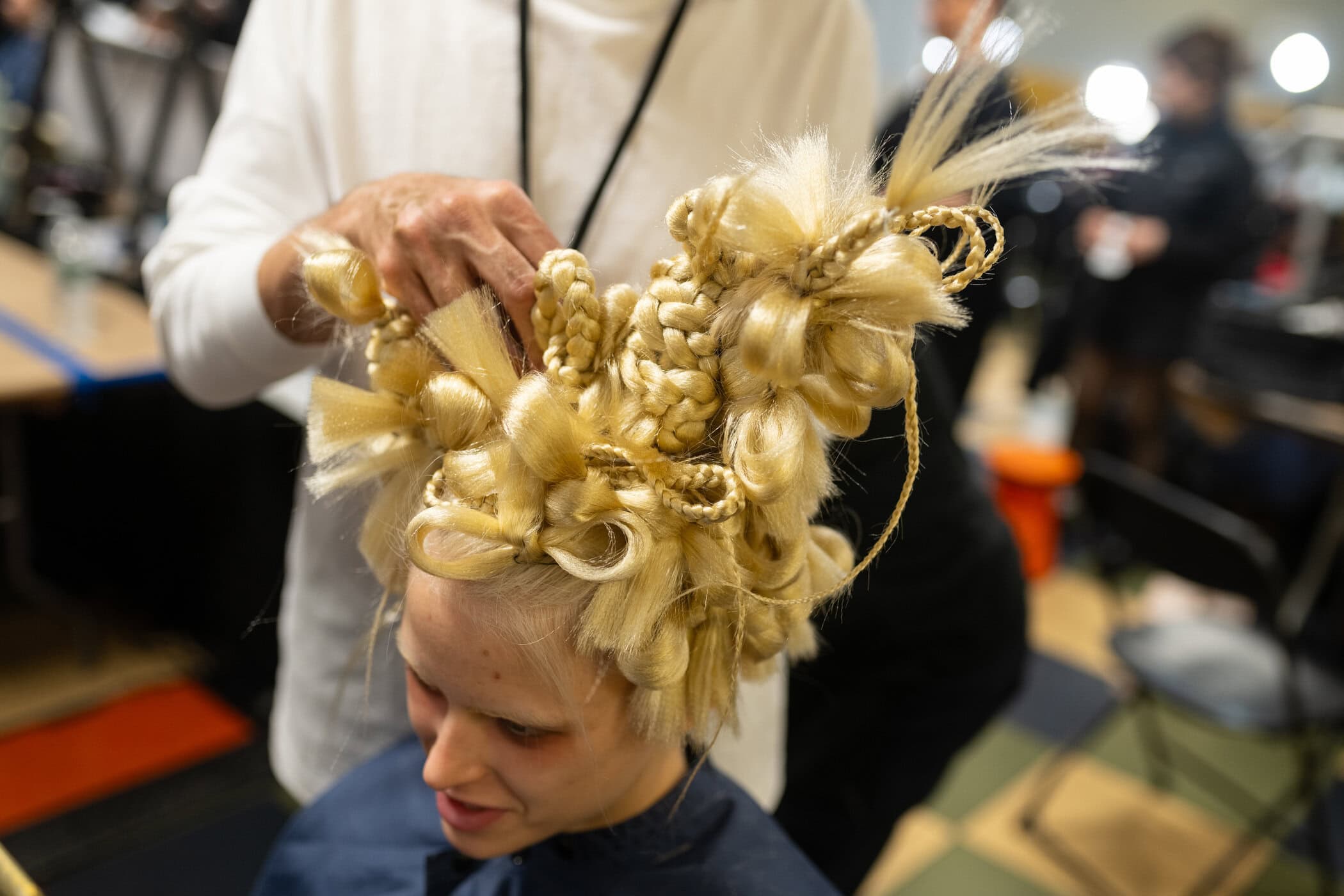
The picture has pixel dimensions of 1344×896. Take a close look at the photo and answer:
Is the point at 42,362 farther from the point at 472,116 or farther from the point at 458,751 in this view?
the point at 458,751

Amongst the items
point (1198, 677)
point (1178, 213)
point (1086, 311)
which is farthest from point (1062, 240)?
point (1198, 677)

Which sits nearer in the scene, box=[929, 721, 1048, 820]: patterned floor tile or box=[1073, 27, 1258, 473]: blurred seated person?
box=[929, 721, 1048, 820]: patterned floor tile

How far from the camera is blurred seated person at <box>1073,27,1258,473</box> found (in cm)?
332

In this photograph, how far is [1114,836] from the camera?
2.27 metres

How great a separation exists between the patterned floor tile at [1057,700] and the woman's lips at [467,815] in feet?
7.07

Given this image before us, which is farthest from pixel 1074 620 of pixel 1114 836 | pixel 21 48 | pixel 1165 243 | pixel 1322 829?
pixel 21 48

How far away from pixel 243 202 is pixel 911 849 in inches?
74.6

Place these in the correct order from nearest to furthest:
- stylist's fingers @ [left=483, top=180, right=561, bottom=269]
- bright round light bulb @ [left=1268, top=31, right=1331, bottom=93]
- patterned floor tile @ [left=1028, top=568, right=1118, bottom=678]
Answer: stylist's fingers @ [left=483, top=180, right=561, bottom=269] → patterned floor tile @ [left=1028, top=568, right=1118, bottom=678] → bright round light bulb @ [left=1268, top=31, right=1331, bottom=93]

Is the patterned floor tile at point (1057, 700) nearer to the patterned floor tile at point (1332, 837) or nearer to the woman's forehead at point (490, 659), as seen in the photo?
the patterned floor tile at point (1332, 837)

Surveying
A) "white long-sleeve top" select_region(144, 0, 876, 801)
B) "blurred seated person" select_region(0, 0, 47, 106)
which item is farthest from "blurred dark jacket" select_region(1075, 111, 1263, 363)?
"blurred seated person" select_region(0, 0, 47, 106)

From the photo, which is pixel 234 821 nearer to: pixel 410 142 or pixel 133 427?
pixel 133 427

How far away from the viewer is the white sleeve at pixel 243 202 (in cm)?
82

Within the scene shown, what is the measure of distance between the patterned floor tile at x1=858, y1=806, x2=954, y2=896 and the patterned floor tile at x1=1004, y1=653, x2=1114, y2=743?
1.57ft

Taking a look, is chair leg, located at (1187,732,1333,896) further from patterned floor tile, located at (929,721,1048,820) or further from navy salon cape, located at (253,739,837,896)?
navy salon cape, located at (253,739,837,896)
